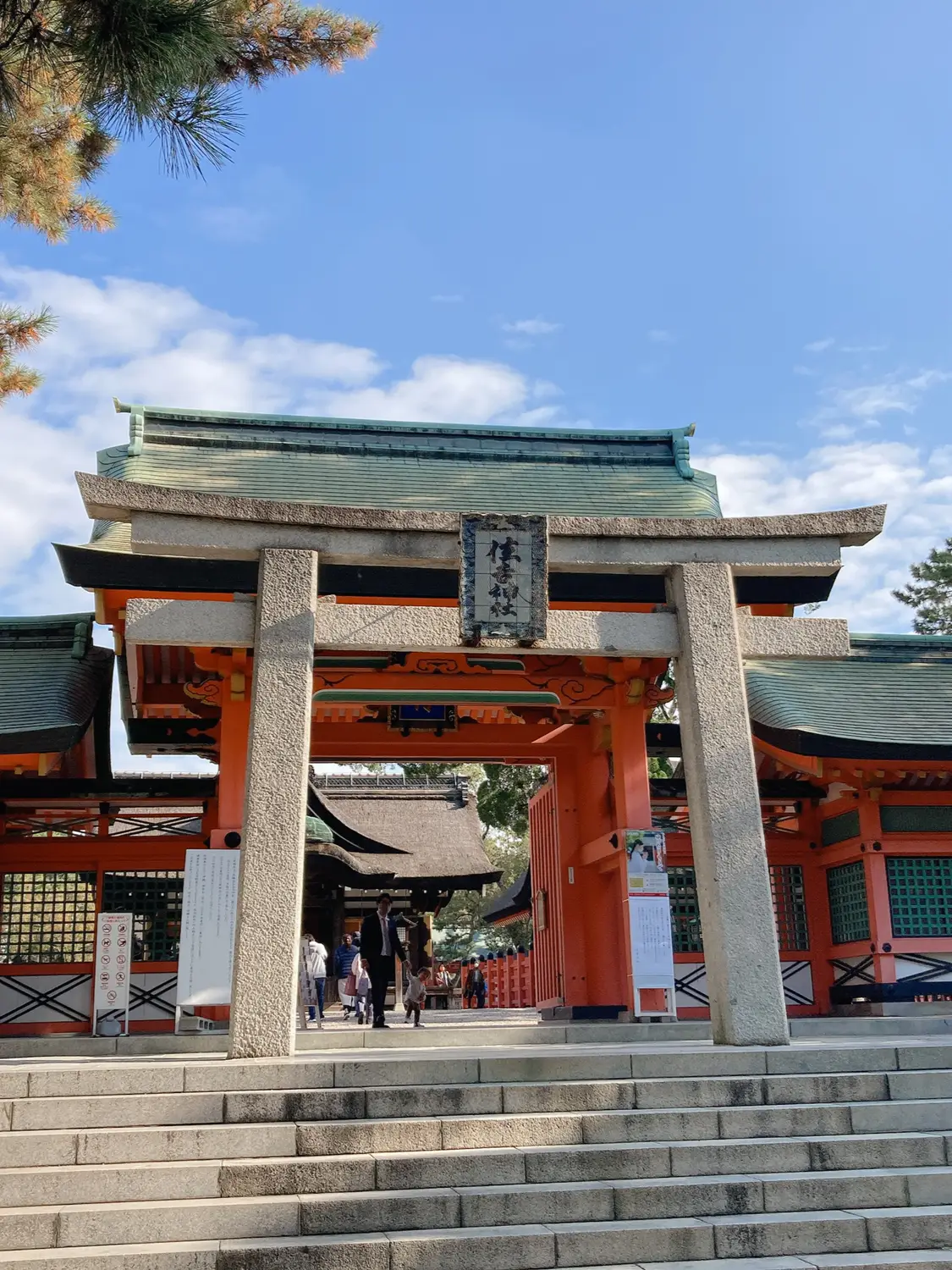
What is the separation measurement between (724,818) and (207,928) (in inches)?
201

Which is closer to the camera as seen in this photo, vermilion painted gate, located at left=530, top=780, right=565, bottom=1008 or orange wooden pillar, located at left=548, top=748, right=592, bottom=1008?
orange wooden pillar, located at left=548, top=748, right=592, bottom=1008

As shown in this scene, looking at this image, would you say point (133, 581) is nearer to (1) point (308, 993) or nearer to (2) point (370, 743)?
(2) point (370, 743)

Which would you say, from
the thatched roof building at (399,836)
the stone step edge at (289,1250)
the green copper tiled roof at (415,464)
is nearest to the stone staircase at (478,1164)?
the stone step edge at (289,1250)

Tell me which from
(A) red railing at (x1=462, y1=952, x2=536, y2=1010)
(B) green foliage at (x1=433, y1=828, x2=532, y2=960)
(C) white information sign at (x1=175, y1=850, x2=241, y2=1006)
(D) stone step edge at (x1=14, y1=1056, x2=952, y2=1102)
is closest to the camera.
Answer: (D) stone step edge at (x1=14, y1=1056, x2=952, y2=1102)

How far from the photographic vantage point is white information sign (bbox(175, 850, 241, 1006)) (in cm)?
1071

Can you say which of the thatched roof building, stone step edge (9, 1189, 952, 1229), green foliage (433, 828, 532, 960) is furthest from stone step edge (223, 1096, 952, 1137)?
green foliage (433, 828, 532, 960)

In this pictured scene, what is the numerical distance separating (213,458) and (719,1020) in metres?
9.81

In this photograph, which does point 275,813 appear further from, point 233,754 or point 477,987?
point 477,987

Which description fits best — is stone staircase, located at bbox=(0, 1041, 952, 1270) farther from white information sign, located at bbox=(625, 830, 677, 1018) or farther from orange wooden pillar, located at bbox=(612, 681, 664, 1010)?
orange wooden pillar, located at bbox=(612, 681, 664, 1010)

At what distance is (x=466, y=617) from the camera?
8.86 m

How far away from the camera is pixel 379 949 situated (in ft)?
39.8

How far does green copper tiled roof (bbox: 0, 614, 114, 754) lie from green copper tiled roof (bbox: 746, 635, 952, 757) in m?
7.87

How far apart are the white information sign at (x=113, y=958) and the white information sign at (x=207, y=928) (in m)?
1.96

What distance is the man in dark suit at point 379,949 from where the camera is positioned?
39.5 feet
